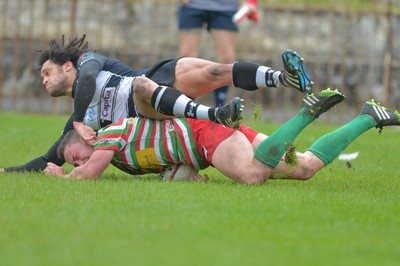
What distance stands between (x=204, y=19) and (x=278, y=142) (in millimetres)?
6047

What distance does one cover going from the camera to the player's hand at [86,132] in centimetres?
759

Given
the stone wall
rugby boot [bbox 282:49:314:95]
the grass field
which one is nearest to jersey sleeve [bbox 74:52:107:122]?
the grass field

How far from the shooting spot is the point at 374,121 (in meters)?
7.23

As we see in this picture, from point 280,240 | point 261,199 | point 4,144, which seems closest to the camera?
point 280,240

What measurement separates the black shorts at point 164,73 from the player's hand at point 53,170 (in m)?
1.02

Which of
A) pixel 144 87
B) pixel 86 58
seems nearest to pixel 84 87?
pixel 86 58

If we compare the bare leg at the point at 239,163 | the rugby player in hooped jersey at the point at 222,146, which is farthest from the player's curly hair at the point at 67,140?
the bare leg at the point at 239,163

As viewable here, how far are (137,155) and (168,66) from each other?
79 centimetres

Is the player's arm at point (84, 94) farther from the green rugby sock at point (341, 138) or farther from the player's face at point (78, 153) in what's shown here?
the green rugby sock at point (341, 138)

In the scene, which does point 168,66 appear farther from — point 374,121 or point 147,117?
point 374,121

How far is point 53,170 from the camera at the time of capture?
25.6 ft

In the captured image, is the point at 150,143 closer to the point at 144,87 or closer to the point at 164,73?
the point at 144,87

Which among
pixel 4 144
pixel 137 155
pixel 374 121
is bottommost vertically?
pixel 4 144

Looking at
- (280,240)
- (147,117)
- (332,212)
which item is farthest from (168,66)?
(280,240)
